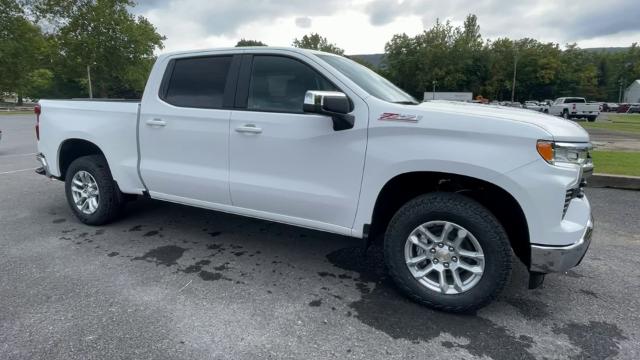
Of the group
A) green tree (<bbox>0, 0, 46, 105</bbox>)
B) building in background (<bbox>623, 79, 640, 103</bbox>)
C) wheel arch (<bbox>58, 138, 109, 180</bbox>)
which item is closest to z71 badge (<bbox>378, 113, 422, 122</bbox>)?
wheel arch (<bbox>58, 138, 109, 180</bbox>)

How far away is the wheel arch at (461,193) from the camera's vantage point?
9.24 ft

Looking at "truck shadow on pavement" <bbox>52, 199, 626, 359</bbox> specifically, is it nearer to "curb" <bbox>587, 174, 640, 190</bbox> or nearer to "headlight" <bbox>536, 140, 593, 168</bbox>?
"headlight" <bbox>536, 140, 593, 168</bbox>

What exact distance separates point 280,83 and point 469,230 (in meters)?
1.91

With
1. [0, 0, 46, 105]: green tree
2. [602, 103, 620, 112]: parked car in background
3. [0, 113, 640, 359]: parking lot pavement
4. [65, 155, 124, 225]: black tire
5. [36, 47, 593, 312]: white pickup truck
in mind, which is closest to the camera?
[0, 113, 640, 359]: parking lot pavement

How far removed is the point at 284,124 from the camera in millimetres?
3279

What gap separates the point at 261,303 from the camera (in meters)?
2.99

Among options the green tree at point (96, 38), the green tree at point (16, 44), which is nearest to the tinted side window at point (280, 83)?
the green tree at point (96, 38)

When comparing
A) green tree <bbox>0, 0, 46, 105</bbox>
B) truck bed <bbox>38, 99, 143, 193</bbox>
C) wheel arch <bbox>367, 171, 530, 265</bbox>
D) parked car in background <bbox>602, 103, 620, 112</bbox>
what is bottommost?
wheel arch <bbox>367, 171, 530, 265</bbox>

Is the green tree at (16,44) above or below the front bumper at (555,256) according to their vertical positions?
above

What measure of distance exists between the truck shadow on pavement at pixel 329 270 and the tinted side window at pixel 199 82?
1436 mm

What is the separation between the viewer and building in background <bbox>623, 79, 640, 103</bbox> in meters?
80.9

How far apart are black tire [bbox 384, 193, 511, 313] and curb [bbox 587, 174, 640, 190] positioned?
16.0ft

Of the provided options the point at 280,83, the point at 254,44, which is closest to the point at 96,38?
the point at 254,44

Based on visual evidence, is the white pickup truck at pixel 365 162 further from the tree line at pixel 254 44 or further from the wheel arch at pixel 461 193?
the tree line at pixel 254 44
